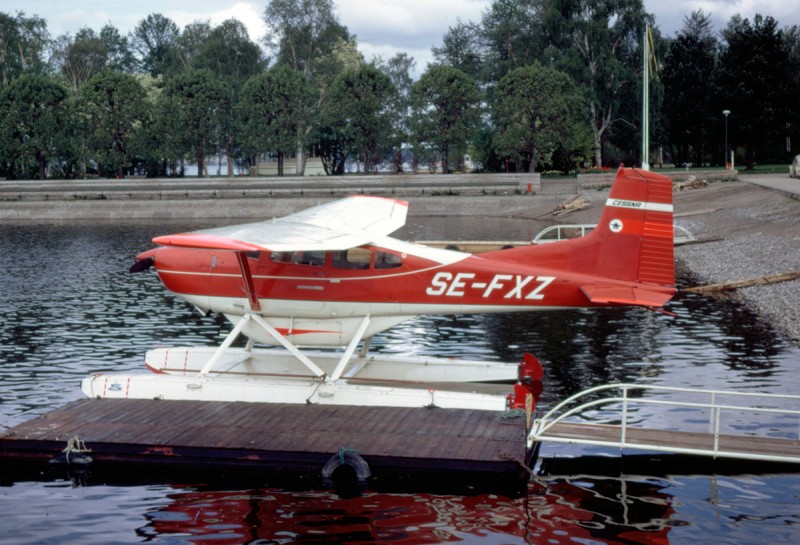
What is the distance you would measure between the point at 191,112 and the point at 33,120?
14848 mm

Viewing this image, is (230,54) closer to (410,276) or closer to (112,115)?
(112,115)

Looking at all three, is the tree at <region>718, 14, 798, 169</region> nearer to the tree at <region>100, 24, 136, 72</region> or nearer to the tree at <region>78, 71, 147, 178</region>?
the tree at <region>78, 71, 147, 178</region>

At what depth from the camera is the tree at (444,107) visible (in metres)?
84.8

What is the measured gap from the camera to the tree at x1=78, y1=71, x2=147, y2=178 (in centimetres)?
8888

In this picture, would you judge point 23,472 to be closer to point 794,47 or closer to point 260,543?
point 260,543

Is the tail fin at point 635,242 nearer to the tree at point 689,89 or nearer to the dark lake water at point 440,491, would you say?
the dark lake water at point 440,491

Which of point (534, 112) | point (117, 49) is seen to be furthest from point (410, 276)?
point (117, 49)

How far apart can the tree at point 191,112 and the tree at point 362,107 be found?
11.2m

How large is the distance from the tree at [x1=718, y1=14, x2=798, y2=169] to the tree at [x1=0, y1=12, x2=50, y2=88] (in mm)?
73930

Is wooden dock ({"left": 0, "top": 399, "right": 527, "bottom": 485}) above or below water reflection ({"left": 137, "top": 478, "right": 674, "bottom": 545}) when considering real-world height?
above

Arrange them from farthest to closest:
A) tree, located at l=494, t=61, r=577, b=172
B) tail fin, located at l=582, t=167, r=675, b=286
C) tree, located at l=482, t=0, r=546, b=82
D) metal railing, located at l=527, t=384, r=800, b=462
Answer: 1. tree, located at l=482, t=0, r=546, b=82
2. tree, located at l=494, t=61, r=577, b=172
3. tail fin, located at l=582, t=167, r=675, b=286
4. metal railing, located at l=527, t=384, r=800, b=462

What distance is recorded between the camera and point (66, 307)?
2997cm

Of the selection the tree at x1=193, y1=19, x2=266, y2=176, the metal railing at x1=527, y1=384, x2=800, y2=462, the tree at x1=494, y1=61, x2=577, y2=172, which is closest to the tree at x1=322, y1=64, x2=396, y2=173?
the tree at x1=494, y1=61, x2=577, y2=172

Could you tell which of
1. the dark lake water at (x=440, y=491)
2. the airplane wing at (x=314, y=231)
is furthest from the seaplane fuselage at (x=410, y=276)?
the dark lake water at (x=440, y=491)
